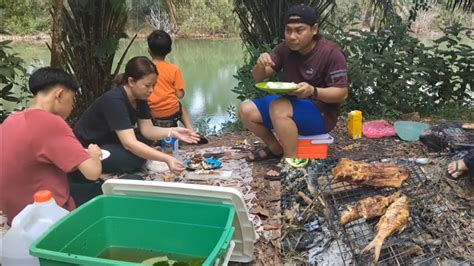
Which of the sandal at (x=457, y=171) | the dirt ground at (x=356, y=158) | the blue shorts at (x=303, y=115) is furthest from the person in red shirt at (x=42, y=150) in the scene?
the sandal at (x=457, y=171)

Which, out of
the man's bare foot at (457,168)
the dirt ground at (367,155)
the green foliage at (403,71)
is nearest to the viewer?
the dirt ground at (367,155)

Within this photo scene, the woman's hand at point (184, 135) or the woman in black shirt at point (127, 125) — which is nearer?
the woman in black shirt at point (127, 125)

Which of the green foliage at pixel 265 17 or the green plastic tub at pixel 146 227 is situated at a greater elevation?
the green foliage at pixel 265 17

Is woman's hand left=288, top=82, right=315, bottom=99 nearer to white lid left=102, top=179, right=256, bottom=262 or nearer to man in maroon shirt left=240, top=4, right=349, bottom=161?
man in maroon shirt left=240, top=4, right=349, bottom=161

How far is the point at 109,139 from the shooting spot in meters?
2.85

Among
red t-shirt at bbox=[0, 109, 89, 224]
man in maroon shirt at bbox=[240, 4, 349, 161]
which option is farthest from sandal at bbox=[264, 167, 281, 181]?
red t-shirt at bbox=[0, 109, 89, 224]

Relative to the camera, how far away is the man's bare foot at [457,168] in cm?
255

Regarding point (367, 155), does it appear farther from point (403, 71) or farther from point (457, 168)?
point (403, 71)

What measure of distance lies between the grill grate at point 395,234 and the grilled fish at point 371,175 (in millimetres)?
47

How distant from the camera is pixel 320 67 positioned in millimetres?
3023

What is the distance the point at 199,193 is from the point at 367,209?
0.93 m

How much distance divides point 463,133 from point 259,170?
153cm

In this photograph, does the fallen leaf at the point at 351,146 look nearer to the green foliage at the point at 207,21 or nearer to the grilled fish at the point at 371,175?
the grilled fish at the point at 371,175

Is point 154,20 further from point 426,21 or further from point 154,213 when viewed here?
point 154,213
